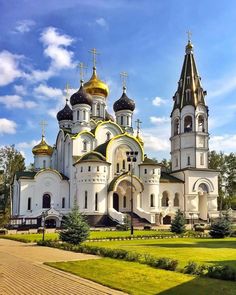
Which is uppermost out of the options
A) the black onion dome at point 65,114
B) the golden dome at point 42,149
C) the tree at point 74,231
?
the black onion dome at point 65,114

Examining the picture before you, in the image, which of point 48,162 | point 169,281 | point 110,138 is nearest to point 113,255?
point 169,281

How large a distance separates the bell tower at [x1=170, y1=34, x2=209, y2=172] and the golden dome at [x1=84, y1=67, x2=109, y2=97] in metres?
10.8

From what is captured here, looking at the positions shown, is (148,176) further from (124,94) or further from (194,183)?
(124,94)

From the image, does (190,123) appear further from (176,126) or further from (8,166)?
(8,166)

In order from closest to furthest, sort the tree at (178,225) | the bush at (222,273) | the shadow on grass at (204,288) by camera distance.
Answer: the shadow on grass at (204,288) → the bush at (222,273) → the tree at (178,225)

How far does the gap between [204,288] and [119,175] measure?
3474cm

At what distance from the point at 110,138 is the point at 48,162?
36.3 ft

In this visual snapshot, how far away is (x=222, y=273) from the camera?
11492 millimetres

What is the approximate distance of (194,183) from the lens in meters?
49.6

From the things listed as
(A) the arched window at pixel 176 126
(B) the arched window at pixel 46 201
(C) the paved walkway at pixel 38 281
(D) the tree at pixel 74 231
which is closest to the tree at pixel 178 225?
(D) the tree at pixel 74 231

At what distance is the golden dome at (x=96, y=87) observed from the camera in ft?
184

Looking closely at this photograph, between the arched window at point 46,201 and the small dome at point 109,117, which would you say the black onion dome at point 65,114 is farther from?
the arched window at point 46,201

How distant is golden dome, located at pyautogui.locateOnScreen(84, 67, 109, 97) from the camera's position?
184 feet

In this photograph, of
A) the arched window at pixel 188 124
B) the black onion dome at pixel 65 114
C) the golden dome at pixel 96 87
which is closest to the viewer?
the arched window at pixel 188 124
